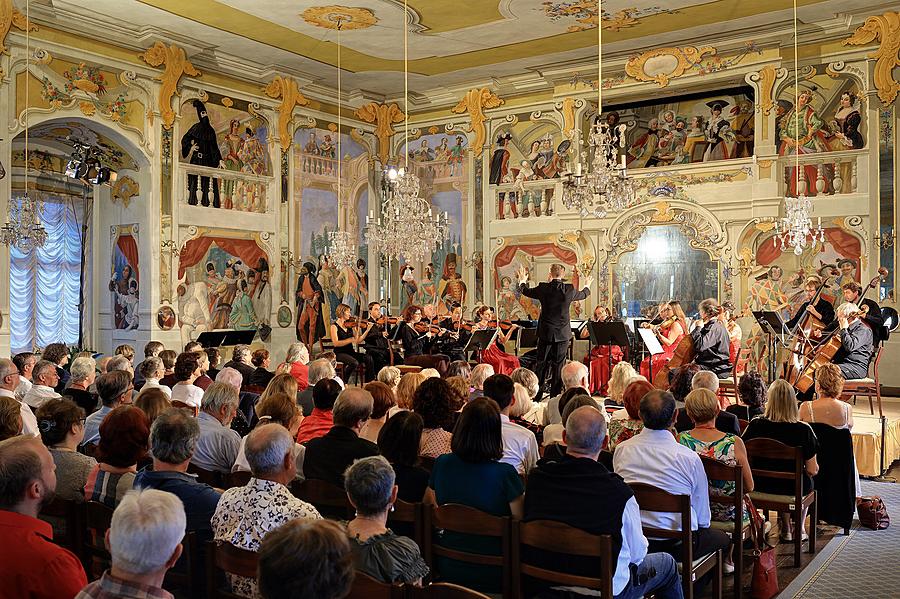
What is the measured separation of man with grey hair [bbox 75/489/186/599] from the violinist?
11361mm

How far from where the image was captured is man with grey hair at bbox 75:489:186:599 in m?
2.22

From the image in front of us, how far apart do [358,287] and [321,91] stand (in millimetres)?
4348

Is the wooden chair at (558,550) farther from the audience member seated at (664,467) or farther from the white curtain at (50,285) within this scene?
the white curtain at (50,285)

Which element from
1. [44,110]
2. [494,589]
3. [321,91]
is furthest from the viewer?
[321,91]

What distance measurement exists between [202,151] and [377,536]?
43.1 feet

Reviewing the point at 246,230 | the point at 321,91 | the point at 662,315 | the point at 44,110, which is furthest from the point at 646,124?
the point at 44,110

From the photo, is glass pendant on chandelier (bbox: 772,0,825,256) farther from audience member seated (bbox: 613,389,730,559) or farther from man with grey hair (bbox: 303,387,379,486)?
man with grey hair (bbox: 303,387,379,486)

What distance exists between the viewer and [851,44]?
13.1 meters

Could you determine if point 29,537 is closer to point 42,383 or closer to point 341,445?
point 341,445

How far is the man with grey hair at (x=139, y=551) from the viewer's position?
7.29ft

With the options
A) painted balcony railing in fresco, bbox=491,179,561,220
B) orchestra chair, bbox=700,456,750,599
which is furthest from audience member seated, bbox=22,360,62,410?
painted balcony railing in fresco, bbox=491,179,561,220

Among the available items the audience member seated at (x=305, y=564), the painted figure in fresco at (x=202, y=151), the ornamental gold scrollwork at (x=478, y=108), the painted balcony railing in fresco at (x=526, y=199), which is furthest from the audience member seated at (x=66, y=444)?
the ornamental gold scrollwork at (x=478, y=108)

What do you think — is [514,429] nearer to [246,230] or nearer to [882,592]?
[882,592]

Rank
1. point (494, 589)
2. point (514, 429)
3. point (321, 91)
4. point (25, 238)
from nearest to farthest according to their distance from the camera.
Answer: point (494, 589), point (514, 429), point (25, 238), point (321, 91)
